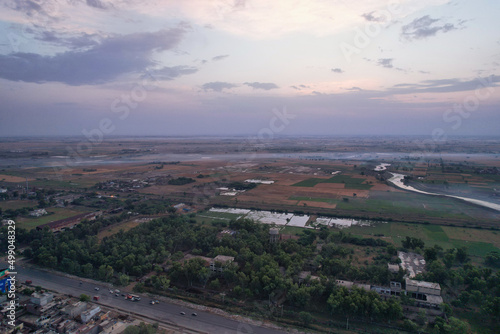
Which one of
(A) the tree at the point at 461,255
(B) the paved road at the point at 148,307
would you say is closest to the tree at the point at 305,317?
(B) the paved road at the point at 148,307

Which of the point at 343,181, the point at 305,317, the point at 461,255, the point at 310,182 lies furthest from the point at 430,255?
the point at 343,181

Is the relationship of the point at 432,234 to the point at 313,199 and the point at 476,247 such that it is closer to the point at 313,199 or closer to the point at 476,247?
the point at 476,247

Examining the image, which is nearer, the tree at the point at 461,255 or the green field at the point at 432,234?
the tree at the point at 461,255

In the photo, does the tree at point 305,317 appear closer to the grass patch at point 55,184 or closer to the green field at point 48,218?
the green field at point 48,218

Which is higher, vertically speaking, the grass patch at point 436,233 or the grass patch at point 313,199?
the grass patch at point 313,199

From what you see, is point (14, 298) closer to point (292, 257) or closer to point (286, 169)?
point (292, 257)

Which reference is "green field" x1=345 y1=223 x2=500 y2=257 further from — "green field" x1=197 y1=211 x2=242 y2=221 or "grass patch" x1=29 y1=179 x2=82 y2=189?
"grass patch" x1=29 y1=179 x2=82 y2=189

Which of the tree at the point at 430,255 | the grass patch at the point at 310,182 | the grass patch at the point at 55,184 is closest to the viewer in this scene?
the tree at the point at 430,255
